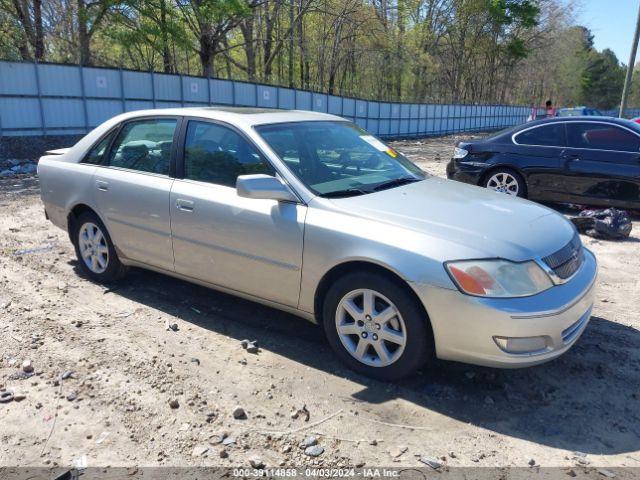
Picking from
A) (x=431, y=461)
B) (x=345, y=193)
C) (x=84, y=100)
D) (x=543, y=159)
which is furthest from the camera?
(x=84, y=100)

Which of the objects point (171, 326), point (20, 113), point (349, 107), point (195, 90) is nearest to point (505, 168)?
point (171, 326)

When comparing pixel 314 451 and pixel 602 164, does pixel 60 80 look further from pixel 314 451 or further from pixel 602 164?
pixel 314 451

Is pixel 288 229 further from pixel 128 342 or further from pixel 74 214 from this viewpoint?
pixel 74 214

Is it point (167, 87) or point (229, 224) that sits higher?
point (167, 87)

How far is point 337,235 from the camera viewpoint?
11.1ft

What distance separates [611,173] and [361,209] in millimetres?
5792

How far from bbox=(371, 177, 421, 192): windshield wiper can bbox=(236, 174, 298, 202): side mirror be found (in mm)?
665

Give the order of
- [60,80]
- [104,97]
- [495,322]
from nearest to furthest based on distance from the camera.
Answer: [495,322]
[60,80]
[104,97]

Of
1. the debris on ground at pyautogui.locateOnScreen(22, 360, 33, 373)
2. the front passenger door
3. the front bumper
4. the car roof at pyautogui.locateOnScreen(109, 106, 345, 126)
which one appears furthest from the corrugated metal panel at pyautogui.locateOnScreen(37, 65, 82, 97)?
the front bumper

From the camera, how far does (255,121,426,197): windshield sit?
386cm

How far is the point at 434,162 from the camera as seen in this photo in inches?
667

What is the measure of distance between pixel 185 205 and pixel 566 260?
8.87 ft

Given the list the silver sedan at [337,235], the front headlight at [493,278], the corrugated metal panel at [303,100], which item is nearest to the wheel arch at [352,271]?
the silver sedan at [337,235]

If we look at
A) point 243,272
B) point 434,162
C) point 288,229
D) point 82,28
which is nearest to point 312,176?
point 288,229
